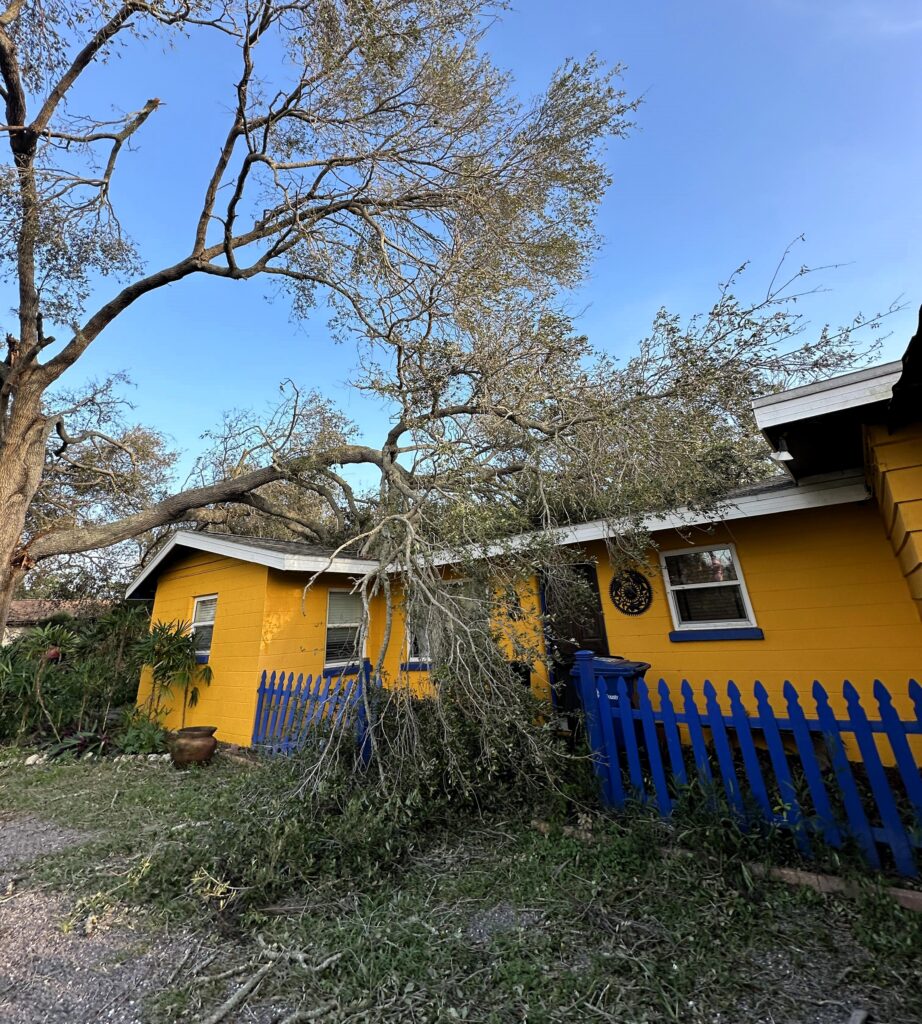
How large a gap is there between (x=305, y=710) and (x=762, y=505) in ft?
18.0

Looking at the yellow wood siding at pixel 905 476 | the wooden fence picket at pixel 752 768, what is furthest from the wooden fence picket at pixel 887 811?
the yellow wood siding at pixel 905 476

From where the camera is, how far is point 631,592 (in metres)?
6.16

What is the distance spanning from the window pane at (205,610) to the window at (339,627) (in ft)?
6.93

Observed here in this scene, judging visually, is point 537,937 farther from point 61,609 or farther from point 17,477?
point 61,609

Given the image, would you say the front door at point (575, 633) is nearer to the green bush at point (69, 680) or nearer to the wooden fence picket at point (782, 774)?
the wooden fence picket at point (782, 774)

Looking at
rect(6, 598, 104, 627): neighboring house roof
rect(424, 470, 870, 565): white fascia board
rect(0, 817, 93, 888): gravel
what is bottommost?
rect(0, 817, 93, 888): gravel

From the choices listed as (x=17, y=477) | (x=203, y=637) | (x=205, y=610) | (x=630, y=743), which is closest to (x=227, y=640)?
(x=203, y=637)

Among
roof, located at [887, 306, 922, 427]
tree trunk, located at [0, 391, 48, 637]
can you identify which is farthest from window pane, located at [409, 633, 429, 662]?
tree trunk, located at [0, 391, 48, 637]

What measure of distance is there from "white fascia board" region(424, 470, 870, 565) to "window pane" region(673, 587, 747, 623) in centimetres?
96

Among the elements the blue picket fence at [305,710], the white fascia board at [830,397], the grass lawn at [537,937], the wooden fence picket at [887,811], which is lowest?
the grass lawn at [537,937]

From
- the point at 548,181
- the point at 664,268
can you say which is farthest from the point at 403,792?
the point at 548,181

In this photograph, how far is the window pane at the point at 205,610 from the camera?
27.3ft

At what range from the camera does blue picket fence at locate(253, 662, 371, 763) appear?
12.9 ft

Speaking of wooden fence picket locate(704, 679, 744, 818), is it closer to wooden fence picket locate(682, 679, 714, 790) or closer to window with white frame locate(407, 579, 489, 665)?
wooden fence picket locate(682, 679, 714, 790)
